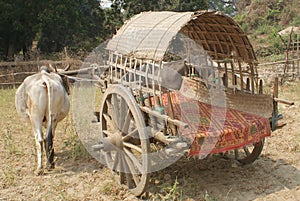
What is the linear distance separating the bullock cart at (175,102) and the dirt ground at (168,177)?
0.22 metres

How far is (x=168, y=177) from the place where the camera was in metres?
4.13

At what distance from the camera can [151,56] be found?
336cm

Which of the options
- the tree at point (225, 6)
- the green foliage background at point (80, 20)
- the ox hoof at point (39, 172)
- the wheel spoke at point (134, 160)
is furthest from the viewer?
the tree at point (225, 6)

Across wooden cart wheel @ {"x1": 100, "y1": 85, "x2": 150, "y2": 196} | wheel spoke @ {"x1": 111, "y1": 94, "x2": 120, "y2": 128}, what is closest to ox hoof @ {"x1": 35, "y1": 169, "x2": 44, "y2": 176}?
wooden cart wheel @ {"x1": 100, "y1": 85, "x2": 150, "y2": 196}

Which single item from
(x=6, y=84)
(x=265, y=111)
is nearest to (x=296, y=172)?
(x=265, y=111)

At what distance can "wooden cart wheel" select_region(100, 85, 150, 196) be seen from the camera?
334cm

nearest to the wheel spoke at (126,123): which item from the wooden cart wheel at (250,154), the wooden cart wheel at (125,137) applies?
the wooden cart wheel at (125,137)

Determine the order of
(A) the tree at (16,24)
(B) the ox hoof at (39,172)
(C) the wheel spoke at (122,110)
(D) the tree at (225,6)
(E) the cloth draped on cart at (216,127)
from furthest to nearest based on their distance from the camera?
(D) the tree at (225,6)
(A) the tree at (16,24)
(B) the ox hoof at (39,172)
(C) the wheel spoke at (122,110)
(E) the cloth draped on cart at (216,127)

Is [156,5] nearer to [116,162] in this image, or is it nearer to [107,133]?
[107,133]

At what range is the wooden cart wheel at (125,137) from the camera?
131 inches

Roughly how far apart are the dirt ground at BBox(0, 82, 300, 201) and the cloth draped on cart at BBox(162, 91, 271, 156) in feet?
1.64

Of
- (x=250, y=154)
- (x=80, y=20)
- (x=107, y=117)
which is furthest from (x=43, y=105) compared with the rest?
(x=80, y=20)

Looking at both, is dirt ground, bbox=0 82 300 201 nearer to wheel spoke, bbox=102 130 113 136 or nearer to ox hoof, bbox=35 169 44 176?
ox hoof, bbox=35 169 44 176

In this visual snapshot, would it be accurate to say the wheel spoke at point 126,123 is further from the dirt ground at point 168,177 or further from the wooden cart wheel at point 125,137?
the dirt ground at point 168,177
